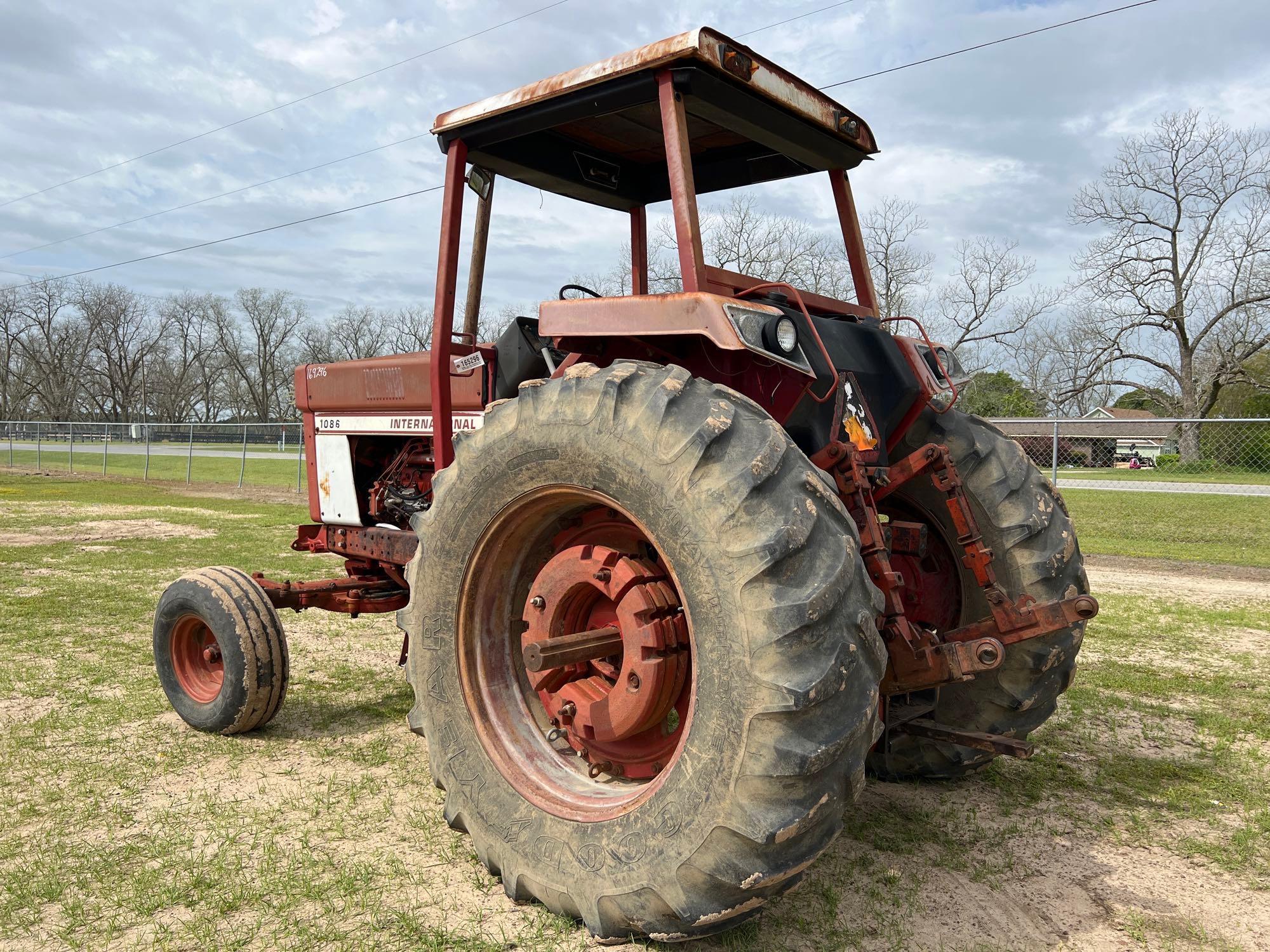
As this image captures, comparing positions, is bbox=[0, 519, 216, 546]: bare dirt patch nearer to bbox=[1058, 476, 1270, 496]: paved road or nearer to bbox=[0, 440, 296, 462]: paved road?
bbox=[1058, 476, 1270, 496]: paved road

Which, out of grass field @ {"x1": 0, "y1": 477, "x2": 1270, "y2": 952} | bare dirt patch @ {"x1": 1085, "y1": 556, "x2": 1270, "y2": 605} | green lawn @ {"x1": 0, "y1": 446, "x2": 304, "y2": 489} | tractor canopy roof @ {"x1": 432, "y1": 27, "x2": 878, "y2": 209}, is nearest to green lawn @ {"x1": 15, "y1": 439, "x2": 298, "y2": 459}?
green lawn @ {"x1": 0, "y1": 446, "x2": 304, "y2": 489}

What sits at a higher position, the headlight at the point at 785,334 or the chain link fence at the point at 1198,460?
the headlight at the point at 785,334

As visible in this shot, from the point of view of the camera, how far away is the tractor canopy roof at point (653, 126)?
2.96 meters

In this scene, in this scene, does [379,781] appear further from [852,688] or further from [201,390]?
[201,390]

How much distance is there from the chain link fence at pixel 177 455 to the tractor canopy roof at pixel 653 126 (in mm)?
A: 19547

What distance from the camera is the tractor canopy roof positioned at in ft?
9.73

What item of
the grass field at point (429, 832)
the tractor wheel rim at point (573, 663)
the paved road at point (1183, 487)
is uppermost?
the tractor wheel rim at point (573, 663)

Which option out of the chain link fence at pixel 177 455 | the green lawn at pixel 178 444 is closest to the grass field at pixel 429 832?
the chain link fence at pixel 177 455

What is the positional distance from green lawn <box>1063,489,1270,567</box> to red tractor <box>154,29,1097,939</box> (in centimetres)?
890

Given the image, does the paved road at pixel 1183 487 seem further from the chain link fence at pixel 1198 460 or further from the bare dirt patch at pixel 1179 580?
the bare dirt patch at pixel 1179 580

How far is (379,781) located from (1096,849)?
9.10 ft

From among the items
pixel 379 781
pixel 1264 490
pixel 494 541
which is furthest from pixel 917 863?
pixel 1264 490

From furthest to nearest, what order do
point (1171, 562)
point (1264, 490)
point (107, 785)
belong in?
point (1264, 490), point (1171, 562), point (107, 785)

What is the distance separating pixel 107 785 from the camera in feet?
11.8
